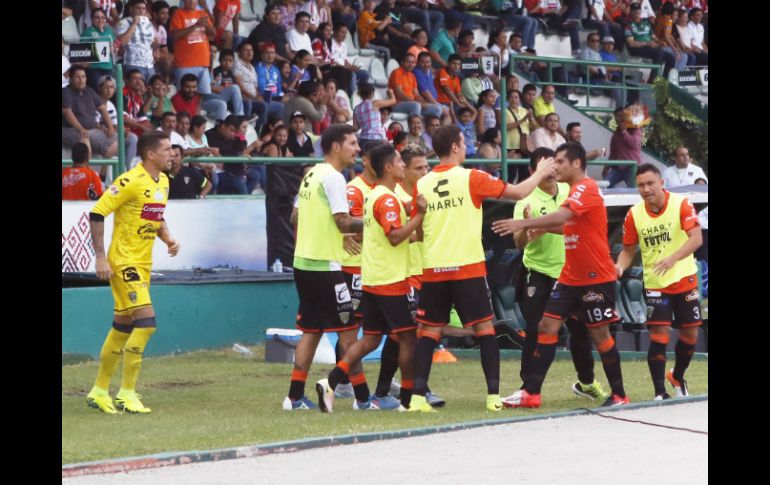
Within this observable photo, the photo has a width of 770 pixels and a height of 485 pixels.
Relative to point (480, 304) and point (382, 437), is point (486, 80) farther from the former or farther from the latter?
point (382, 437)

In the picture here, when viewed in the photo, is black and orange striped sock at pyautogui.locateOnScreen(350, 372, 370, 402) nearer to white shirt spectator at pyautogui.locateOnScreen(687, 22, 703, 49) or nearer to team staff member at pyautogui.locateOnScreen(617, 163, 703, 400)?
team staff member at pyautogui.locateOnScreen(617, 163, 703, 400)

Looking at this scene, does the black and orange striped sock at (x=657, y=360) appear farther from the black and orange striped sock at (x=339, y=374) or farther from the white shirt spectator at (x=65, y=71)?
the white shirt spectator at (x=65, y=71)

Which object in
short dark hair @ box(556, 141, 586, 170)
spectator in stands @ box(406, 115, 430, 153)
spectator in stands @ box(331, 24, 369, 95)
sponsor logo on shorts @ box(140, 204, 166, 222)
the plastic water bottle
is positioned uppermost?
spectator in stands @ box(331, 24, 369, 95)

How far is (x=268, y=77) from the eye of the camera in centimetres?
2044

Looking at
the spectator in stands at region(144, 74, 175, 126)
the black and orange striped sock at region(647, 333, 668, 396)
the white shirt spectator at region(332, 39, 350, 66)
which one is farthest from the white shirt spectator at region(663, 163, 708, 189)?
the black and orange striped sock at region(647, 333, 668, 396)

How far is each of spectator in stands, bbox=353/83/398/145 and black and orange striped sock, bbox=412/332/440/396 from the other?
9.84m

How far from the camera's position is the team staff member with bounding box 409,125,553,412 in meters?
10.6

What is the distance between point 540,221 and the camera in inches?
420

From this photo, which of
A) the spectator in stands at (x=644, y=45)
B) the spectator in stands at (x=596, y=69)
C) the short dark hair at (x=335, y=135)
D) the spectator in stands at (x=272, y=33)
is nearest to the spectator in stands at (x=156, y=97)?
the spectator in stands at (x=272, y=33)

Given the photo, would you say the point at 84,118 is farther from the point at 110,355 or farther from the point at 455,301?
the point at 455,301

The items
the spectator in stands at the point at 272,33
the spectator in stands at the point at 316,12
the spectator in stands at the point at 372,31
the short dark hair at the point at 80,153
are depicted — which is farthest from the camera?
the spectator in stands at the point at 372,31

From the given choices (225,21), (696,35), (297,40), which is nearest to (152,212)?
(225,21)

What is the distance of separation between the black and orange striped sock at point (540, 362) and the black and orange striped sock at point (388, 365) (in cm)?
109

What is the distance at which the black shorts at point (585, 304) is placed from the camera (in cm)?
1100
